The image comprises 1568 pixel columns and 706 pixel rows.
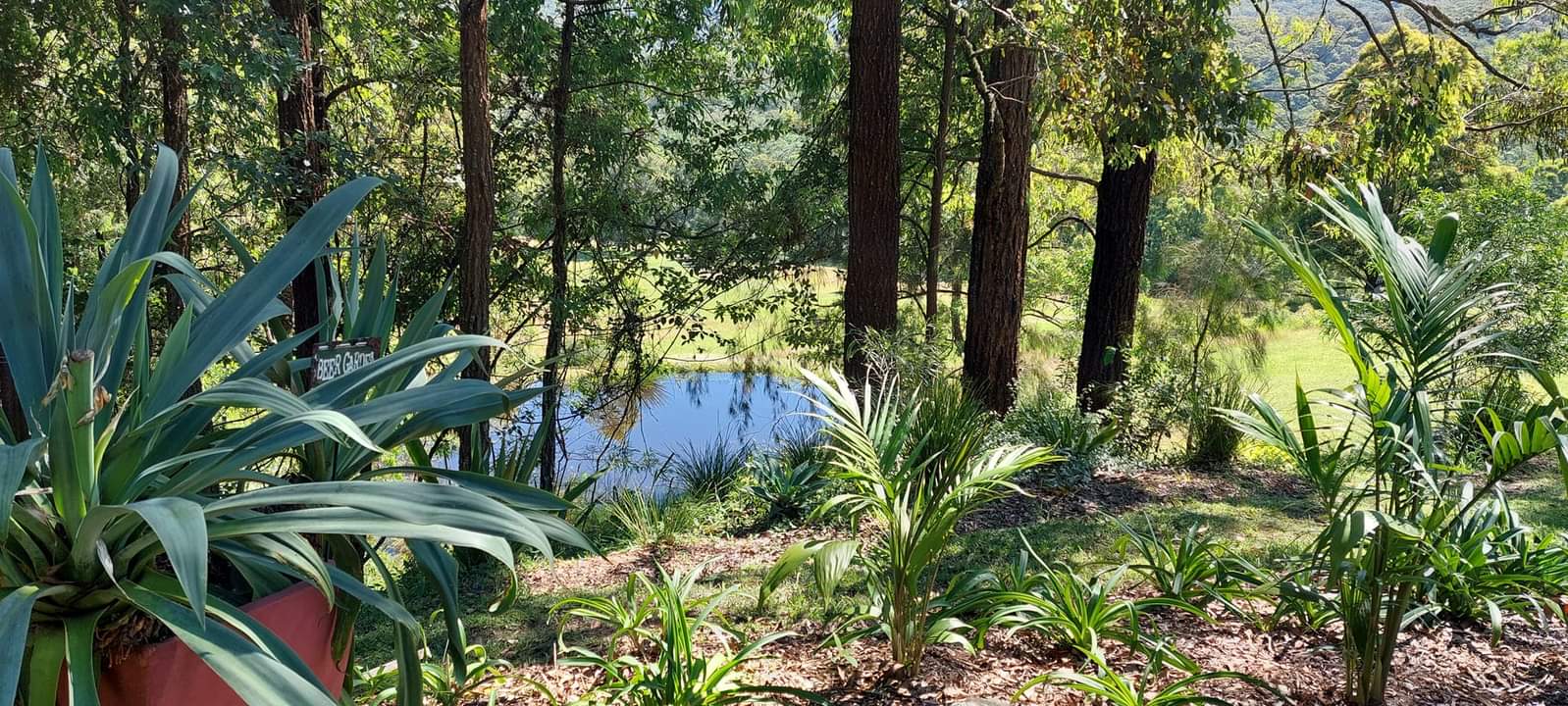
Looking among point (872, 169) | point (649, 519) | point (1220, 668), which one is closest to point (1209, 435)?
point (872, 169)

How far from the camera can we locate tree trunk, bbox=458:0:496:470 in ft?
19.8

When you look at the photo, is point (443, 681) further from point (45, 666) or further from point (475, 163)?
point (475, 163)

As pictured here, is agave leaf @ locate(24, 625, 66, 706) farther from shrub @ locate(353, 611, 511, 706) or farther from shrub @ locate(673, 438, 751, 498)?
shrub @ locate(673, 438, 751, 498)

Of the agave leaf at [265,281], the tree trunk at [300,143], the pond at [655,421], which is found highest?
the tree trunk at [300,143]

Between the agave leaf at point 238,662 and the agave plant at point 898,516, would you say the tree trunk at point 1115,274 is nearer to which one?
the agave plant at point 898,516

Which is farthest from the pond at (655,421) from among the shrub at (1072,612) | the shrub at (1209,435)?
the shrub at (1072,612)

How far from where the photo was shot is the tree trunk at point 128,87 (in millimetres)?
5328

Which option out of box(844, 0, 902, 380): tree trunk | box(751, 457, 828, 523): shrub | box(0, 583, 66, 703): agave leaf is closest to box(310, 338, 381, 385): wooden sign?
box(0, 583, 66, 703): agave leaf

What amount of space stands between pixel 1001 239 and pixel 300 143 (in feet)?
16.0

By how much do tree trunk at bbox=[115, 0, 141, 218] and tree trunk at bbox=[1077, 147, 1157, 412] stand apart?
6741 mm

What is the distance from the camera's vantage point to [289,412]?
4.54 ft

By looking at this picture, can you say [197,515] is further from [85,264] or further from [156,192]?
[85,264]

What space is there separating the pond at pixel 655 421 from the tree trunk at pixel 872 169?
1.06 m

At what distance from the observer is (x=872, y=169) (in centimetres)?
677
